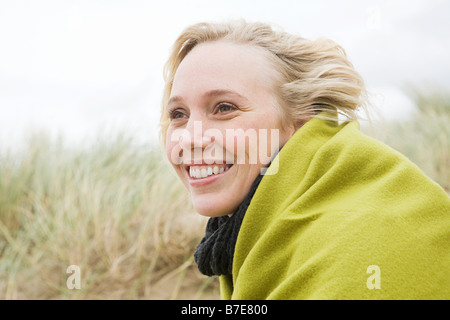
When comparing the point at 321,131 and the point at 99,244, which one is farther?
the point at 99,244

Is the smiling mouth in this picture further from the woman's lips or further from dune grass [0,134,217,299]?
dune grass [0,134,217,299]

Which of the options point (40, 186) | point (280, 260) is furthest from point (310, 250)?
point (40, 186)

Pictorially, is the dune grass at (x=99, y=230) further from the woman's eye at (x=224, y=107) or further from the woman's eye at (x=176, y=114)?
the woman's eye at (x=224, y=107)

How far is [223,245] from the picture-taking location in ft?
6.21

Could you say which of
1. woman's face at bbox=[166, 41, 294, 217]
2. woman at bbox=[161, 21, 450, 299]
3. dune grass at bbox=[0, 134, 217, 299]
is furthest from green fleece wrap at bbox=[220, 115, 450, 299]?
dune grass at bbox=[0, 134, 217, 299]

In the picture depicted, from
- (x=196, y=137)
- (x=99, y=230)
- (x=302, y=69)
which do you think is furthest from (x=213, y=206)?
(x=99, y=230)

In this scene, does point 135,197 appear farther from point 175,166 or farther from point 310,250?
point 310,250

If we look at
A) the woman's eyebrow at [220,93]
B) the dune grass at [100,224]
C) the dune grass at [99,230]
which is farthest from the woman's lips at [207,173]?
the dune grass at [99,230]

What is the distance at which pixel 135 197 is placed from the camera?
4379mm

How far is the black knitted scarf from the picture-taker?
5.89ft

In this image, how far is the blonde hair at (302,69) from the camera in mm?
1991

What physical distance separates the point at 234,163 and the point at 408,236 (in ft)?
2.33
